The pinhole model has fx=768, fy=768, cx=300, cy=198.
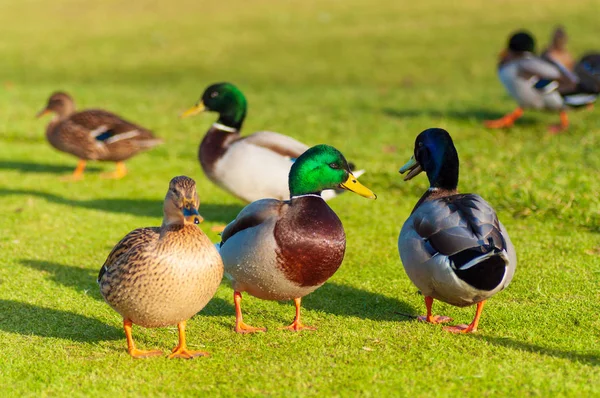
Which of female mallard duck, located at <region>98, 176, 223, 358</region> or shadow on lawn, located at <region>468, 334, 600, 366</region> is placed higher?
female mallard duck, located at <region>98, 176, 223, 358</region>

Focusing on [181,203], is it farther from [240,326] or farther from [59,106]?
[59,106]

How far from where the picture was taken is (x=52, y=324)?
4.60m

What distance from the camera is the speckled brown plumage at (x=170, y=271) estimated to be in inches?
149

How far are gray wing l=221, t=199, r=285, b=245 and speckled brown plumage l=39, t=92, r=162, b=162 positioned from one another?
14.3 ft

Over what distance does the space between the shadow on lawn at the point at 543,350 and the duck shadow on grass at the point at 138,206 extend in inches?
138

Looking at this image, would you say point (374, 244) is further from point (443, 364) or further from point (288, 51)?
point (288, 51)

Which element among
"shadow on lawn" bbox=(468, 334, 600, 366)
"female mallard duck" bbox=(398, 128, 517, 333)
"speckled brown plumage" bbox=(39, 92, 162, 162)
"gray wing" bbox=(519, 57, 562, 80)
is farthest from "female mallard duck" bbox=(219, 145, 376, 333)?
"gray wing" bbox=(519, 57, 562, 80)

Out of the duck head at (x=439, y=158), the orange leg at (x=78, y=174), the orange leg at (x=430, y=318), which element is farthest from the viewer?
the orange leg at (x=78, y=174)

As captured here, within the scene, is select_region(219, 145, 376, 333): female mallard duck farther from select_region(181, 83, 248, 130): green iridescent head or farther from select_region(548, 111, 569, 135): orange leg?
select_region(548, 111, 569, 135): orange leg

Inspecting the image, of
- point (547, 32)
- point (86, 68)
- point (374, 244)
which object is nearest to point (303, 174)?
point (374, 244)

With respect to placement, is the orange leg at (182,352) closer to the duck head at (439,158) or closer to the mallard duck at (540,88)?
the duck head at (439,158)

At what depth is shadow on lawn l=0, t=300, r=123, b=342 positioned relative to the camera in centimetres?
445

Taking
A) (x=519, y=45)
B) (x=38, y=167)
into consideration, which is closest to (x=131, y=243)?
(x=38, y=167)

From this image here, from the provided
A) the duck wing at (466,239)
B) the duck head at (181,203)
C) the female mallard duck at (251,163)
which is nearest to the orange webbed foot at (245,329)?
the duck head at (181,203)
